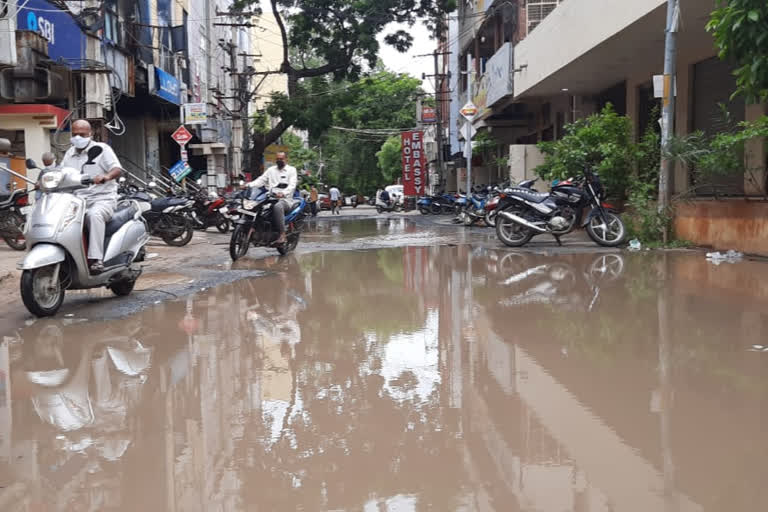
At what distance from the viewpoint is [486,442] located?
3383 millimetres

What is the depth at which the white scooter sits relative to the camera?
644 cm

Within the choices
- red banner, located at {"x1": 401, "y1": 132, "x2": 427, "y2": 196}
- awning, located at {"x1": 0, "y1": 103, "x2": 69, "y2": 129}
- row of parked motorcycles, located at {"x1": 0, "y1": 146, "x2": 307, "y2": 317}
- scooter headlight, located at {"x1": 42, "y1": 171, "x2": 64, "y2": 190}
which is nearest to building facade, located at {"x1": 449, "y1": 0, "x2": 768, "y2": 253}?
row of parked motorcycles, located at {"x1": 0, "y1": 146, "x2": 307, "y2": 317}

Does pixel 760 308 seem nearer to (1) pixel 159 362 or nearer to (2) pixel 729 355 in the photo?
(2) pixel 729 355

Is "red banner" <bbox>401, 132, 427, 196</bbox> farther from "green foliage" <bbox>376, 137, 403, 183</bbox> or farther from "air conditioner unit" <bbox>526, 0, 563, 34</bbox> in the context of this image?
"green foliage" <bbox>376, 137, 403, 183</bbox>

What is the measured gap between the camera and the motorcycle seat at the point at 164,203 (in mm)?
14279

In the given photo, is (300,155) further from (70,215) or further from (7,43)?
(70,215)

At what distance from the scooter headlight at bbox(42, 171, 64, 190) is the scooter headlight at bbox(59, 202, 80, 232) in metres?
0.24

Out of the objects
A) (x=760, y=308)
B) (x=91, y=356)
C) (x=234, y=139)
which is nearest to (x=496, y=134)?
(x=234, y=139)

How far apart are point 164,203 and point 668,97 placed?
9063 mm

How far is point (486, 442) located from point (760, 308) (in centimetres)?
416

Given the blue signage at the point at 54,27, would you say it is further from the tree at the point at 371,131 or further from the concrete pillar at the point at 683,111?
the tree at the point at 371,131

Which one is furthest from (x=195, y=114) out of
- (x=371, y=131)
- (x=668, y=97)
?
(x=371, y=131)

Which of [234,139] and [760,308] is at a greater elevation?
[234,139]

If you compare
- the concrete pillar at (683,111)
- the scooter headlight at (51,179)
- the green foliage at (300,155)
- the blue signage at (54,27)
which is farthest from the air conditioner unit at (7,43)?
the green foliage at (300,155)
